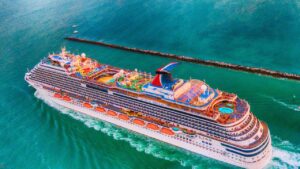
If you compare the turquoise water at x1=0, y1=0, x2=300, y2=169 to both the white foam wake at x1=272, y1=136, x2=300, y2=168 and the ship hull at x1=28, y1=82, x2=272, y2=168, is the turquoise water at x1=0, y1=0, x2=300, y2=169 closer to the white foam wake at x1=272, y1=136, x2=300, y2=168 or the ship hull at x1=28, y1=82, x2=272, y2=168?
the white foam wake at x1=272, y1=136, x2=300, y2=168

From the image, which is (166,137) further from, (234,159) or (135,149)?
(234,159)

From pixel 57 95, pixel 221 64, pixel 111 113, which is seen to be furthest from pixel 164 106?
pixel 221 64

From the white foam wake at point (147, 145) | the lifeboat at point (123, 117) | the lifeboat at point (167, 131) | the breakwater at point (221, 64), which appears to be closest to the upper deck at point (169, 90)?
the lifeboat at point (167, 131)

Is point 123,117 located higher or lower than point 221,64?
lower

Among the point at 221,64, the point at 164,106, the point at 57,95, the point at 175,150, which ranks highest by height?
the point at 164,106

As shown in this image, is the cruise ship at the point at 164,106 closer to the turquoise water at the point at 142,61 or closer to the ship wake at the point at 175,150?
the ship wake at the point at 175,150

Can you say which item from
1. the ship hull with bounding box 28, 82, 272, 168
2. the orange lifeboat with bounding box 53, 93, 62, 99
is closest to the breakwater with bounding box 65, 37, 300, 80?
the ship hull with bounding box 28, 82, 272, 168

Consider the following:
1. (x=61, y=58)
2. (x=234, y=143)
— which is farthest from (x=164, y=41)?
(x=234, y=143)

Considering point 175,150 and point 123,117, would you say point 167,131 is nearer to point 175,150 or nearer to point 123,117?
point 175,150
